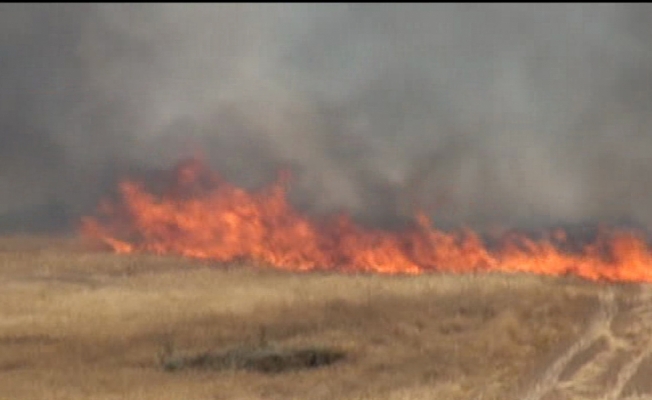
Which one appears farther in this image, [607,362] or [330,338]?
[330,338]

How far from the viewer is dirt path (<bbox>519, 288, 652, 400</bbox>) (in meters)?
21.0

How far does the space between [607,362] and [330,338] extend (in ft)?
26.3

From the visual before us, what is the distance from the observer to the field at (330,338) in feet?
73.5

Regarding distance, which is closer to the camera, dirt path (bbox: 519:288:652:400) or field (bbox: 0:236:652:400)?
dirt path (bbox: 519:288:652:400)

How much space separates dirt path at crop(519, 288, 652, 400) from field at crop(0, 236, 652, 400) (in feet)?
0.14

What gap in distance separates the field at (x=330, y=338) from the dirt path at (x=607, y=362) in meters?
0.04

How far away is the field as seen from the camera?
22.4m

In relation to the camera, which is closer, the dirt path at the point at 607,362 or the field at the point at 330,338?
the dirt path at the point at 607,362

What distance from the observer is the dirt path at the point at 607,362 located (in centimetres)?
2102

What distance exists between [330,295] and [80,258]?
16.9m

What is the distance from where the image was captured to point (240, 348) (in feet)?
89.7

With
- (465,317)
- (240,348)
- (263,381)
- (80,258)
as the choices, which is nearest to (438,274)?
(465,317)

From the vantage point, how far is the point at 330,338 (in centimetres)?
2808

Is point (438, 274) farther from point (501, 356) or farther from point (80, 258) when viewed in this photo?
point (80, 258)
